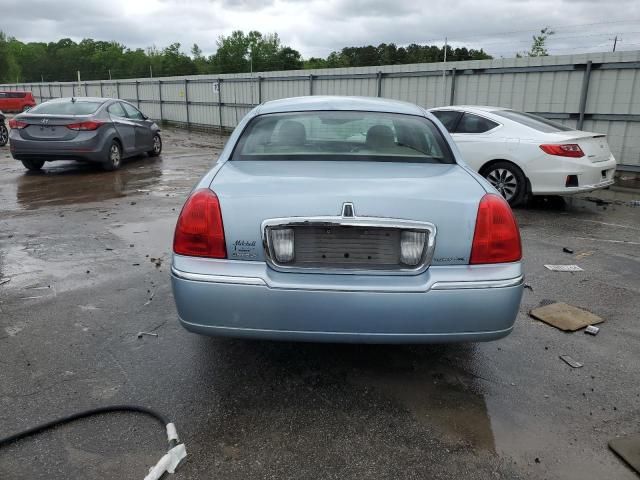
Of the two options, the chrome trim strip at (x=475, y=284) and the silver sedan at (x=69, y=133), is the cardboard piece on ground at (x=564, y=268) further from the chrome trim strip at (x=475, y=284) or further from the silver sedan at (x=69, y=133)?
the silver sedan at (x=69, y=133)

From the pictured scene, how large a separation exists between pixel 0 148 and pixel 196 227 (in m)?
16.4

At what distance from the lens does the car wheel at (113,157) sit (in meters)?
11.3

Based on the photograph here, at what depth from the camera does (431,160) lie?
133 inches

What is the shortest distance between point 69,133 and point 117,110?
174 centimetres

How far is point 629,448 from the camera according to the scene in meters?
2.45

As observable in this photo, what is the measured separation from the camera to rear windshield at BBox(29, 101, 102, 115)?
1078cm

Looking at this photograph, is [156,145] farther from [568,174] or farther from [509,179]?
[568,174]

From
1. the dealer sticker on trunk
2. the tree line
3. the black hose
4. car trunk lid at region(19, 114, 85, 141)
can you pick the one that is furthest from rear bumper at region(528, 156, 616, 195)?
the tree line

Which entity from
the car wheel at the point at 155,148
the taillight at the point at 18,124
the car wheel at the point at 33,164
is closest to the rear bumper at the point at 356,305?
the taillight at the point at 18,124

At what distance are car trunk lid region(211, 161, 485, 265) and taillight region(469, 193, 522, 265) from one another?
4 centimetres

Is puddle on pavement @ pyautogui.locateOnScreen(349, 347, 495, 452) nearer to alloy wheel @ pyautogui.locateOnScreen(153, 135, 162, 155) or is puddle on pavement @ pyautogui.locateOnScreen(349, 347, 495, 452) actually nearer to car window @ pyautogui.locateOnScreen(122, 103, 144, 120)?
car window @ pyautogui.locateOnScreen(122, 103, 144, 120)

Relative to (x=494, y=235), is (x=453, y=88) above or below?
above

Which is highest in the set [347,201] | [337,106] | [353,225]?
[337,106]

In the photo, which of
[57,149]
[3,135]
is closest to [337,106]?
[57,149]
